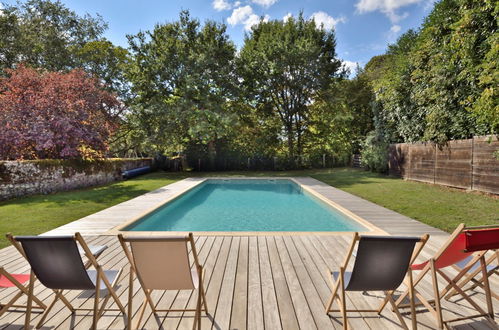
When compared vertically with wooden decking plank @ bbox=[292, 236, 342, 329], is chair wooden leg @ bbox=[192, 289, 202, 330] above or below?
above

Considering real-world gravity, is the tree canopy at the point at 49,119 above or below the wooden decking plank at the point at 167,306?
Result: above

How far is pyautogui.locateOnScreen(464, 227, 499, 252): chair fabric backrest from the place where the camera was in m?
1.89

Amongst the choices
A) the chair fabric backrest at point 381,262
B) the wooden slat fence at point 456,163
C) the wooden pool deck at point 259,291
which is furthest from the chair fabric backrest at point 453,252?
the wooden slat fence at point 456,163

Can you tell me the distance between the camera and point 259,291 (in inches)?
109

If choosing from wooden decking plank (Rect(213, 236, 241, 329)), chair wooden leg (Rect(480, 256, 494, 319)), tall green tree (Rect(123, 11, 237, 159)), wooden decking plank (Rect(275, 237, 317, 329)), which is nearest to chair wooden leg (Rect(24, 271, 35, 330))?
wooden decking plank (Rect(213, 236, 241, 329))

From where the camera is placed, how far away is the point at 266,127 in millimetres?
22734

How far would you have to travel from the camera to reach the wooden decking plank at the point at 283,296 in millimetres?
2258

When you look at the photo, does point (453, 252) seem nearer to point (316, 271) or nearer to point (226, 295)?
point (316, 271)

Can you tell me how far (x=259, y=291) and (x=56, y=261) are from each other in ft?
6.49

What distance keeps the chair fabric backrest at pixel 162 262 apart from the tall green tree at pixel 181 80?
1512 cm

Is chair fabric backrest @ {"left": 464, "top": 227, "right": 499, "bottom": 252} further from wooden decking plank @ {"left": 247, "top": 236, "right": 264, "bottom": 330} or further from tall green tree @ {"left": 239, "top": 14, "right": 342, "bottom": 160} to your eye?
tall green tree @ {"left": 239, "top": 14, "right": 342, "bottom": 160}

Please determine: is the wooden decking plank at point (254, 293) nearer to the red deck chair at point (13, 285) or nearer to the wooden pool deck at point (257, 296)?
the wooden pool deck at point (257, 296)

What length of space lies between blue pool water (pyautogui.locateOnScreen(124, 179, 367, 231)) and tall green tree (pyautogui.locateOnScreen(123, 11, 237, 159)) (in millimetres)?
7182

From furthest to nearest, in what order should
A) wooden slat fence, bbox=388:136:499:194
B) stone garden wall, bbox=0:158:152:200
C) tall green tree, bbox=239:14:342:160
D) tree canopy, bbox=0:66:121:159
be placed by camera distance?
tall green tree, bbox=239:14:342:160 → tree canopy, bbox=0:66:121:159 → stone garden wall, bbox=0:158:152:200 → wooden slat fence, bbox=388:136:499:194
